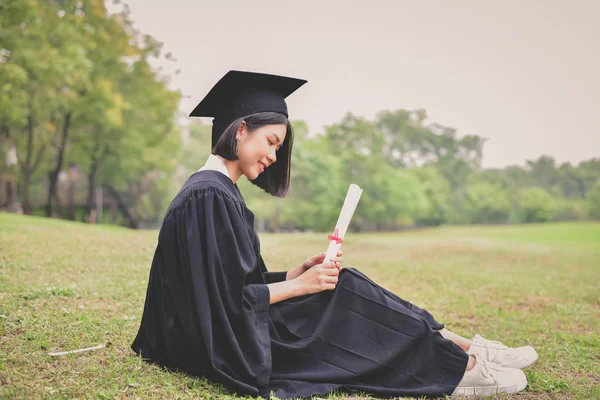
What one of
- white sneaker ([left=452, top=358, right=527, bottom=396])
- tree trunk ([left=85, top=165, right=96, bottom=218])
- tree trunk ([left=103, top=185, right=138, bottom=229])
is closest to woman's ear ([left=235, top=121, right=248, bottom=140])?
white sneaker ([left=452, top=358, right=527, bottom=396])

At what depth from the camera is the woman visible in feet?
7.45

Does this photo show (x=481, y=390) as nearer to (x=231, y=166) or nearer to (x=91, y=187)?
(x=231, y=166)

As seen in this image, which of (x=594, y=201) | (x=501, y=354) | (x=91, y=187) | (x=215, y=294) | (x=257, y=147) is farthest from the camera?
(x=91, y=187)

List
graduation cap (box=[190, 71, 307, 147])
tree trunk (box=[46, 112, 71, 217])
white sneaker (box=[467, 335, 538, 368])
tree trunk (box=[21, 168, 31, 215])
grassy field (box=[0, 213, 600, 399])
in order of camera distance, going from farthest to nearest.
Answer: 1. tree trunk (box=[46, 112, 71, 217])
2. tree trunk (box=[21, 168, 31, 215])
3. white sneaker (box=[467, 335, 538, 368])
4. graduation cap (box=[190, 71, 307, 147])
5. grassy field (box=[0, 213, 600, 399])

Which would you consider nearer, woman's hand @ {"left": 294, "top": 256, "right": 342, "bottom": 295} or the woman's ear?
woman's hand @ {"left": 294, "top": 256, "right": 342, "bottom": 295}

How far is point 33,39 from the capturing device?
14.7m

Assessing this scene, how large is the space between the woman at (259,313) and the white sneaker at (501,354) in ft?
0.22

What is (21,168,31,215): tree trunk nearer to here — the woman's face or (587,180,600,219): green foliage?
(587,180,600,219): green foliage

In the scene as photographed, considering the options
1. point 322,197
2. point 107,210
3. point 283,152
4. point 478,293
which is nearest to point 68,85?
point 107,210

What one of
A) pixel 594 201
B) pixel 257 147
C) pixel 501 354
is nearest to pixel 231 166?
pixel 257 147

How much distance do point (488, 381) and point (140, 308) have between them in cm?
269

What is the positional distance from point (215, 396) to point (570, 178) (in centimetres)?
1501

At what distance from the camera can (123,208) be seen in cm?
2186

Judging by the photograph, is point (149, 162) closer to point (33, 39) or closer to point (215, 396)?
point (33, 39)
